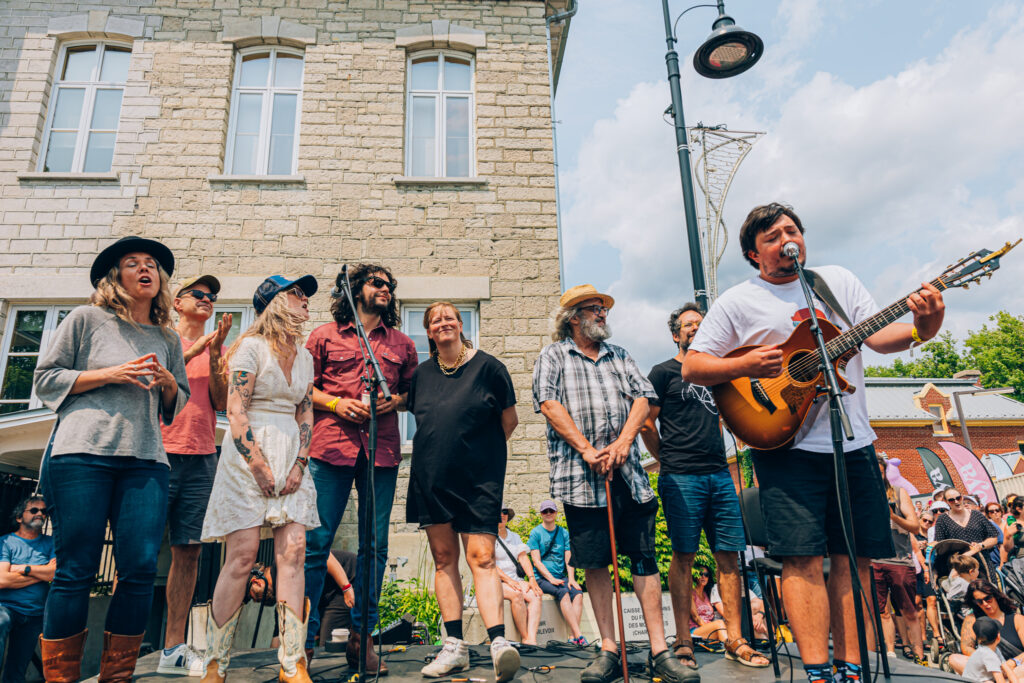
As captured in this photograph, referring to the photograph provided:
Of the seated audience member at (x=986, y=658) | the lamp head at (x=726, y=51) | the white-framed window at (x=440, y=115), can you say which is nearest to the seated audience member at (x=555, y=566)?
the seated audience member at (x=986, y=658)

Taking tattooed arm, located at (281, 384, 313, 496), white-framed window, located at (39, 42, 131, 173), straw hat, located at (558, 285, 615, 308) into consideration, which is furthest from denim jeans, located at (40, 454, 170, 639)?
white-framed window, located at (39, 42, 131, 173)

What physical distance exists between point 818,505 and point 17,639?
19.6ft

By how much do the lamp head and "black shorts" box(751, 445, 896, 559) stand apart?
5.62m

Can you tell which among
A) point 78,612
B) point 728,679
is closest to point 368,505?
point 78,612

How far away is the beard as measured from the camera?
3.95m

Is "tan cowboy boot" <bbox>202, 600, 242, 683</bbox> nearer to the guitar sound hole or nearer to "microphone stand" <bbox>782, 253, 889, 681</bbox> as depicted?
"microphone stand" <bbox>782, 253, 889, 681</bbox>

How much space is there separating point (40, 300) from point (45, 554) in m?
4.32

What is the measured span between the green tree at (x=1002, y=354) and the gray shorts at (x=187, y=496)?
148ft

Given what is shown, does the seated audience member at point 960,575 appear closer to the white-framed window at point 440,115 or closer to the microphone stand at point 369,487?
the microphone stand at point 369,487

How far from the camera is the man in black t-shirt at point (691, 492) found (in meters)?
4.09

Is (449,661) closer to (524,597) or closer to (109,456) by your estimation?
(109,456)

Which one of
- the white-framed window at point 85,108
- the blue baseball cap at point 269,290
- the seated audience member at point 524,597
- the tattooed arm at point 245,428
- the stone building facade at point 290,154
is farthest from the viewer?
the white-framed window at point 85,108

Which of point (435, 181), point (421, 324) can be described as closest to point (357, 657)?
point (421, 324)

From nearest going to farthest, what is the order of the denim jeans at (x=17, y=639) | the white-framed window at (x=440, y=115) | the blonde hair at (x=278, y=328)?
1. the blonde hair at (x=278, y=328)
2. the denim jeans at (x=17, y=639)
3. the white-framed window at (x=440, y=115)
